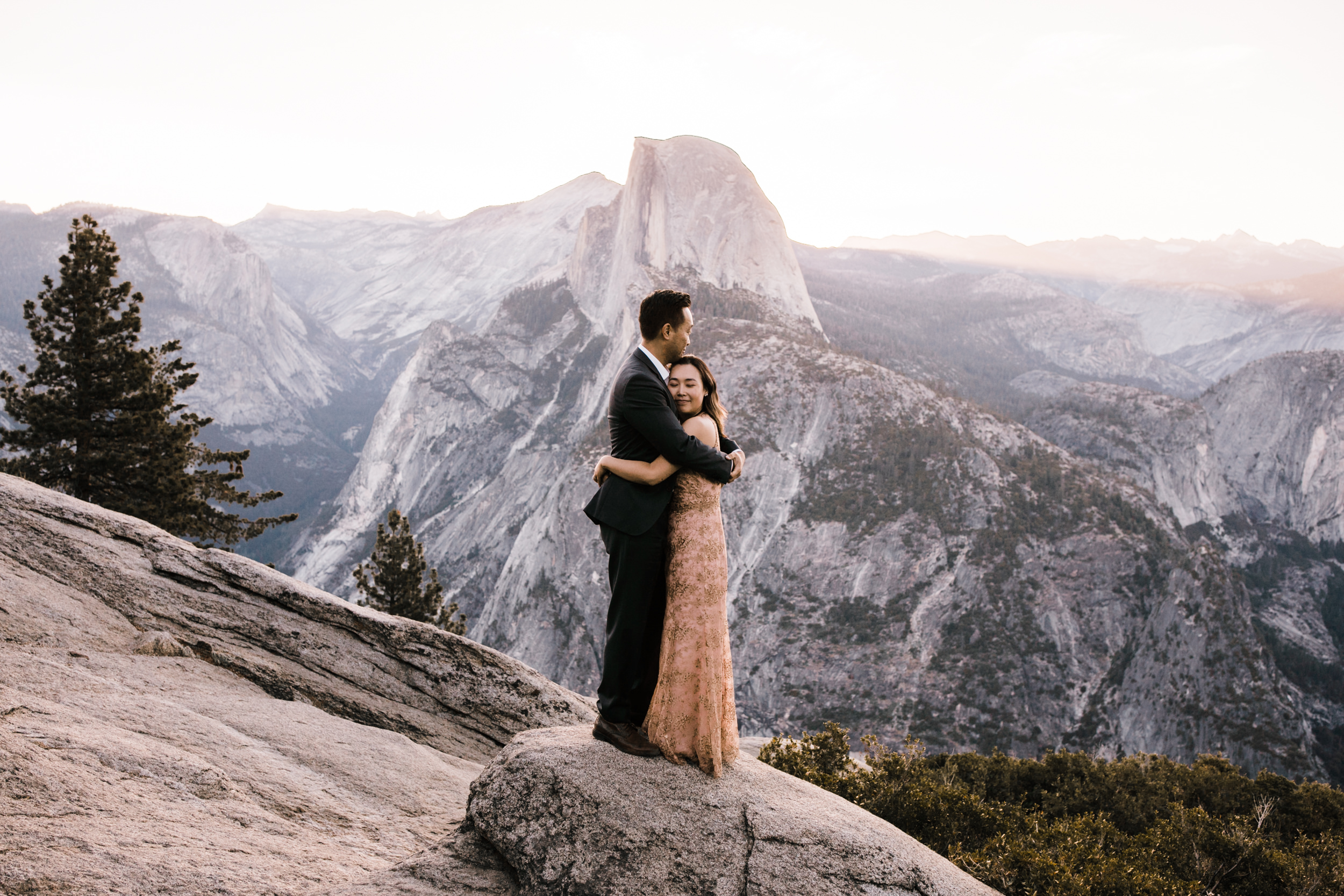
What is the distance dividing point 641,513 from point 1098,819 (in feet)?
43.5

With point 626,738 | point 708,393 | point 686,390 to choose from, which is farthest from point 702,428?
point 626,738

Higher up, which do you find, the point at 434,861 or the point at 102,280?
the point at 102,280

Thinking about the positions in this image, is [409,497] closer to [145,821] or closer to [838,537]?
[838,537]

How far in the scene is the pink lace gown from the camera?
671 cm

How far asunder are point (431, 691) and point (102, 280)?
80.6 feet

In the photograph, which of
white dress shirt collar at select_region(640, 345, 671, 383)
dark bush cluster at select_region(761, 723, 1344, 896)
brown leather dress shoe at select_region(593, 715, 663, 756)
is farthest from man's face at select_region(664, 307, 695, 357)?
dark bush cluster at select_region(761, 723, 1344, 896)

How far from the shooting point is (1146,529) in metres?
98.7

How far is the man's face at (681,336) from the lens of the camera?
7012mm

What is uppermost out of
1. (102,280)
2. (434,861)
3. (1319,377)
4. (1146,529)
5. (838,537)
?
(1319,377)

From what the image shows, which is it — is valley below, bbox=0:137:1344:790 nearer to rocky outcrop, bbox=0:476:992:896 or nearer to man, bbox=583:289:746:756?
rocky outcrop, bbox=0:476:992:896

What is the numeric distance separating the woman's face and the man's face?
6.6 inches

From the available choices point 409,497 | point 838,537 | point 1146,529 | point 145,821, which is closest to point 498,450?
point 409,497

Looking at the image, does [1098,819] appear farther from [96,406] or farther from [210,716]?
[96,406]

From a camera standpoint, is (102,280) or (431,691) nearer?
(431,691)
